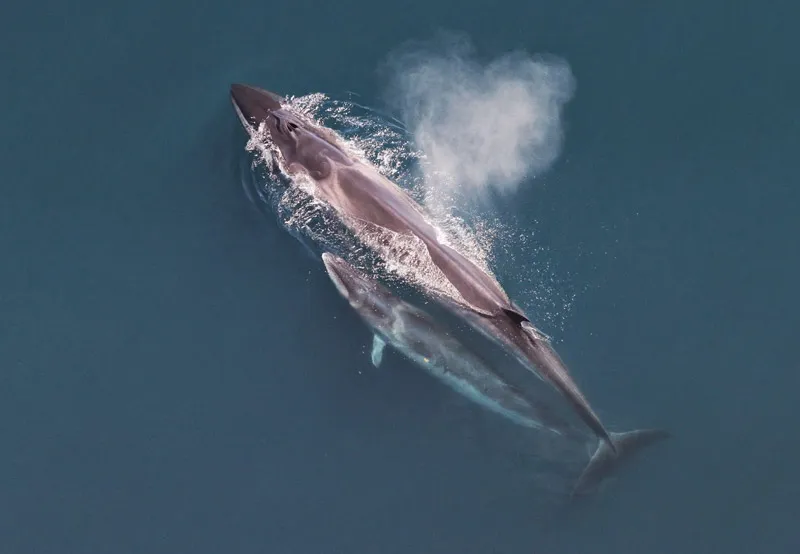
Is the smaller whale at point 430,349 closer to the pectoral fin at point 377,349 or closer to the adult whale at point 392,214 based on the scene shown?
the pectoral fin at point 377,349

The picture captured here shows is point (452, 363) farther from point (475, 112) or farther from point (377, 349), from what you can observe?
point (475, 112)

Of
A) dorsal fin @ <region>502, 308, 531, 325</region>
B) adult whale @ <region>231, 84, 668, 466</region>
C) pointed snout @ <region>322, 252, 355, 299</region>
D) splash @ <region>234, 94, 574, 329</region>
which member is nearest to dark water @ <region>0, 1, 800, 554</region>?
pointed snout @ <region>322, 252, 355, 299</region>

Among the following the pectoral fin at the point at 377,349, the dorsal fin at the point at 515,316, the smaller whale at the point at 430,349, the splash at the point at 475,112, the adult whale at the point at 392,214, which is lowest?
the pectoral fin at the point at 377,349

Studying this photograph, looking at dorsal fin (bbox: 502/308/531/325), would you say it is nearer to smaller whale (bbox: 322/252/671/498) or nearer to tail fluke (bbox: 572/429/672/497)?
smaller whale (bbox: 322/252/671/498)

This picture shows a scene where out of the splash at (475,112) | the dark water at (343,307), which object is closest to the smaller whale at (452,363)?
the dark water at (343,307)

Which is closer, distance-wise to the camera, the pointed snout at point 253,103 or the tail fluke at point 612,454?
the tail fluke at point 612,454

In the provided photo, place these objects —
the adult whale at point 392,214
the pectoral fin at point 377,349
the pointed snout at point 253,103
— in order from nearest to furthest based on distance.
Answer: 1. the adult whale at point 392,214
2. the pectoral fin at point 377,349
3. the pointed snout at point 253,103
